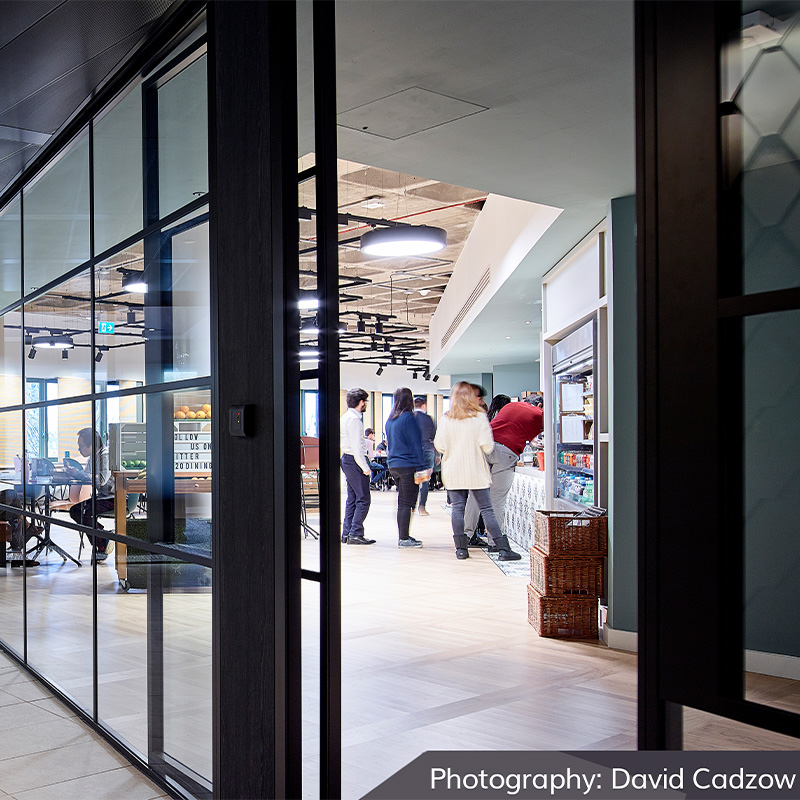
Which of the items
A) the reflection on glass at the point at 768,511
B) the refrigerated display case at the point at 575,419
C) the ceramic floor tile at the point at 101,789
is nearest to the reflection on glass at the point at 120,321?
the ceramic floor tile at the point at 101,789

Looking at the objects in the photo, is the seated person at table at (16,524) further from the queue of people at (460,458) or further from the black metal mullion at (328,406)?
the queue of people at (460,458)

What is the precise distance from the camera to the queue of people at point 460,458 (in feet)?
24.2

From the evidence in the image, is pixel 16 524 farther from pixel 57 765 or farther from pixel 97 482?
pixel 57 765

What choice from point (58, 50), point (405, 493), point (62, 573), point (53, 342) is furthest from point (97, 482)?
point (405, 493)

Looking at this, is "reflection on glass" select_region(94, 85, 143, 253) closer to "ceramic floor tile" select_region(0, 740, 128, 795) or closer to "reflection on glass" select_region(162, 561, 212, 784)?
"reflection on glass" select_region(162, 561, 212, 784)

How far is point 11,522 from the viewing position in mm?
4805

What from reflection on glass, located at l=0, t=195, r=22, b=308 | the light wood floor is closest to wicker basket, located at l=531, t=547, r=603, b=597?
the light wood floor

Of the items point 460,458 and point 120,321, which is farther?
point 460,458

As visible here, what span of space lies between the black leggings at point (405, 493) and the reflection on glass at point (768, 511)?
7.40m

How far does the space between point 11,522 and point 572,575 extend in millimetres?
3099

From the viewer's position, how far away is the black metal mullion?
1992 millimetres

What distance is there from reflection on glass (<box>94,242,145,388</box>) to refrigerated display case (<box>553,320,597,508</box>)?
2903mm

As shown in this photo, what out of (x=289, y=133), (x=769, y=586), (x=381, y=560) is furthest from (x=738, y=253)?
(x=381, y=560)

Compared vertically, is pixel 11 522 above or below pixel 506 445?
below
